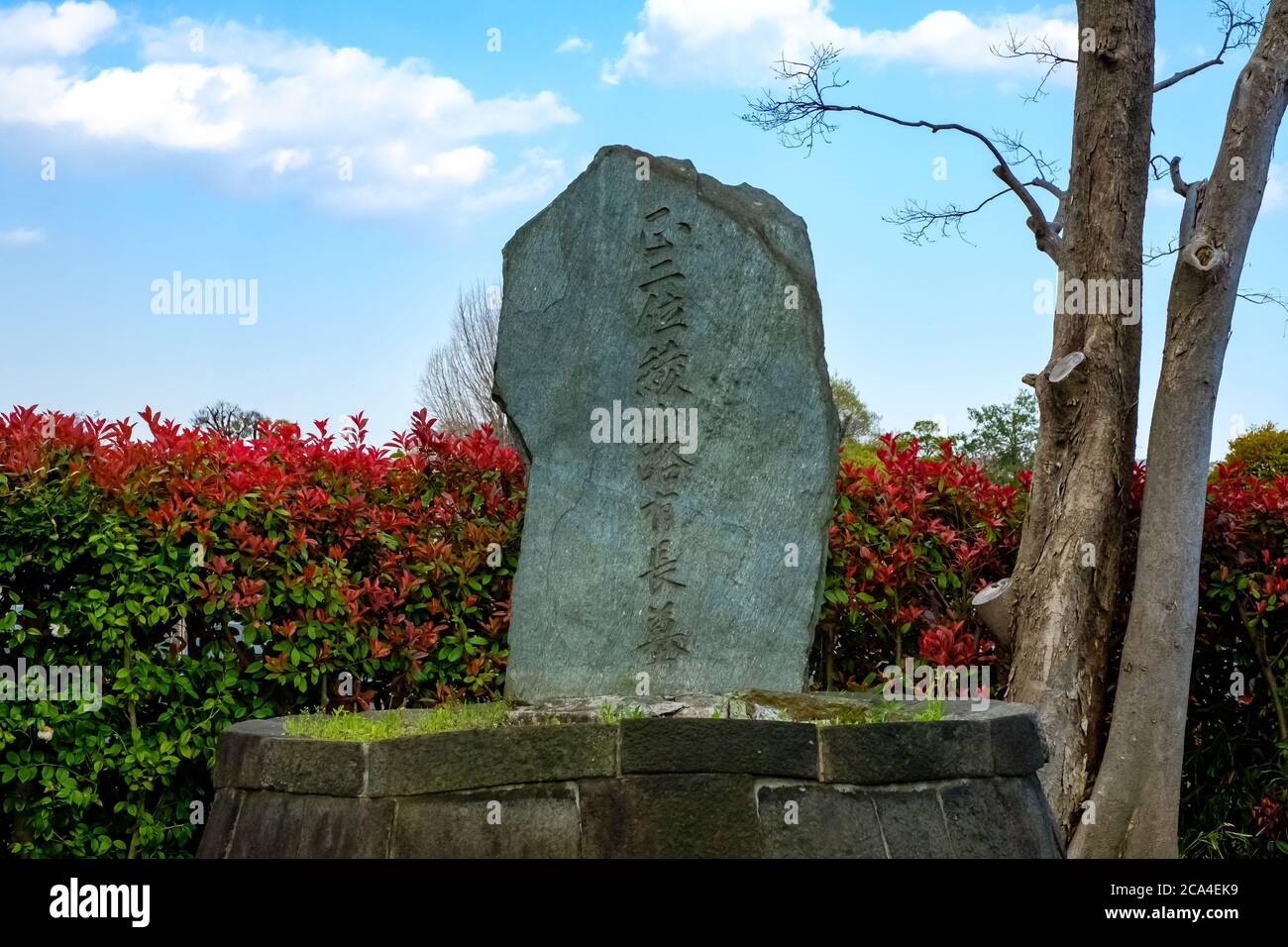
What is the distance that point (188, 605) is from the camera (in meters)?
5.26

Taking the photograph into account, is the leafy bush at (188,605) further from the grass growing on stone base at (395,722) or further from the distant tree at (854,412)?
the distant tree at (854,412)

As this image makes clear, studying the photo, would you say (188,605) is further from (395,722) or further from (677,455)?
(677,455)

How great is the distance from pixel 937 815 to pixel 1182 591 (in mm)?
2441

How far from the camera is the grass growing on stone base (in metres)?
4.34

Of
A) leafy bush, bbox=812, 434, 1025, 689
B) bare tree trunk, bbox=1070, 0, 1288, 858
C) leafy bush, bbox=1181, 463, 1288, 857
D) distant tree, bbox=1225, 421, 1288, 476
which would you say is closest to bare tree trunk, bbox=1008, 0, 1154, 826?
bare tree trunk, bbox=1070, 0, 1288, 858

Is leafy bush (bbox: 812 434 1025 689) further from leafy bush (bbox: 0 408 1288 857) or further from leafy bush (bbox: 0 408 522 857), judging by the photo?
leafy bush (bbox: 0 408 522 857)

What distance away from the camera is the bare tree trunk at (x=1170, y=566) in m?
5.82

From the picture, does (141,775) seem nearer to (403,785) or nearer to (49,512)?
(49,512)

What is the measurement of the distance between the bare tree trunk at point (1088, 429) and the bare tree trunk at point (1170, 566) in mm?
171

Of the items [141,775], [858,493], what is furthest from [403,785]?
[858,493]

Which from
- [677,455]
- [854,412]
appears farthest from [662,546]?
[854,412]

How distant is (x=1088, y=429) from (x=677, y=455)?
244 centimetres

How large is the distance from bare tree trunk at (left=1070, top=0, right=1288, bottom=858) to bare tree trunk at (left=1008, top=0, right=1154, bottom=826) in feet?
0.56

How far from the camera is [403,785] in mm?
4039
